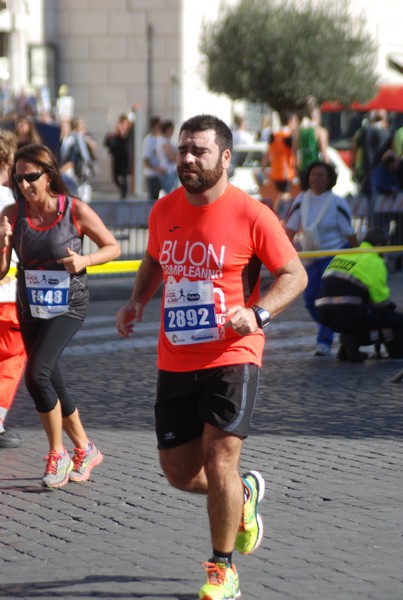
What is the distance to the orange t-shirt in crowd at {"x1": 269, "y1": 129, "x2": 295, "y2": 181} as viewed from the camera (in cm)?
2072

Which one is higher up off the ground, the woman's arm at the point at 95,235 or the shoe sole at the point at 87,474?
the woman's arm at the point at 95,235

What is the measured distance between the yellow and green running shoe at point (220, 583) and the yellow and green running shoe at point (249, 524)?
266 millimetres

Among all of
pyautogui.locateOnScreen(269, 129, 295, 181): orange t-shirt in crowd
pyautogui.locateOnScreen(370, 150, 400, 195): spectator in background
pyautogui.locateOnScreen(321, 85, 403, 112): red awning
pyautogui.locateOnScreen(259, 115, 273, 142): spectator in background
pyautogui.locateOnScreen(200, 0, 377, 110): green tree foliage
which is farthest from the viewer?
pyautogui.locateOnScreen(321, 85, 403, 112): red awning

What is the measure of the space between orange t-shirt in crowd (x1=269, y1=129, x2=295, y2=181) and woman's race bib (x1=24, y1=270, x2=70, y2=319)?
46.3 feet

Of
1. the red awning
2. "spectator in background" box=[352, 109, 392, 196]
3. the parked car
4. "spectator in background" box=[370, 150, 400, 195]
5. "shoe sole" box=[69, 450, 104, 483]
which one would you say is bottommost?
the red awning

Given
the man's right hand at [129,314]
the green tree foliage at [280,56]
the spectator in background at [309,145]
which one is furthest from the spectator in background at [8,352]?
the green tree foliage at [280,56]

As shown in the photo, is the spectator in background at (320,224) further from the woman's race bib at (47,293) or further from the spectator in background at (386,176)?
the spectator in background at (386,176)

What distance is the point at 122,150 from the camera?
29.5m

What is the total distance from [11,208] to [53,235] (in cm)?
32

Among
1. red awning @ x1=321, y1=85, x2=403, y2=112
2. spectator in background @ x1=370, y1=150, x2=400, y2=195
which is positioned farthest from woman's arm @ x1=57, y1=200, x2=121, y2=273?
red awning @ x1=321, y1=85, x2=403, y2=112

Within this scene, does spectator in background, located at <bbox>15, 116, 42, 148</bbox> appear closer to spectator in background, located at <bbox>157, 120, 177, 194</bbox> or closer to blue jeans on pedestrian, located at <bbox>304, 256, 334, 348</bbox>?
blue jeans on pedestrian, located at <bbox>304, 256, 334, 348</bbox>

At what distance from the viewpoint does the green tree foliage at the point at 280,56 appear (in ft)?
126

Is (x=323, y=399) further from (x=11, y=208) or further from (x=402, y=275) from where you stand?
(x=402, y=275)

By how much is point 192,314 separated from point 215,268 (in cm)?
18
